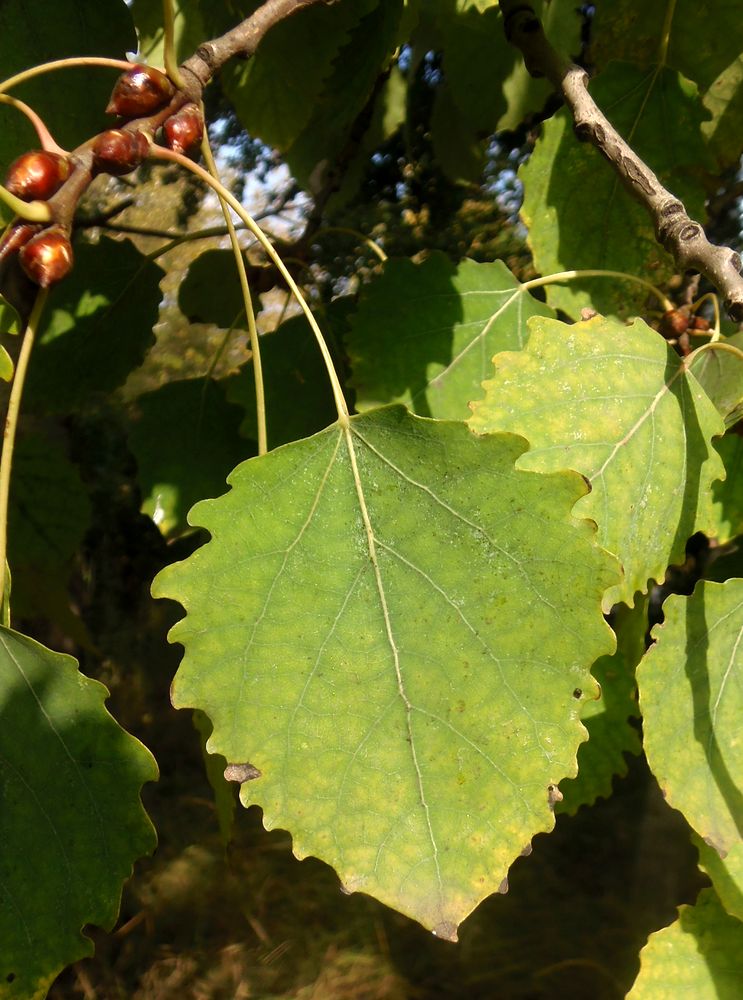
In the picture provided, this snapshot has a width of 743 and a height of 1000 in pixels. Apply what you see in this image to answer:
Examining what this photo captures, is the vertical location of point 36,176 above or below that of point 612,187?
below

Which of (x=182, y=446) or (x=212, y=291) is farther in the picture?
(x=212, y=291)

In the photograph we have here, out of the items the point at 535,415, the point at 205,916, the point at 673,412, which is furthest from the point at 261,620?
the point at 205,916

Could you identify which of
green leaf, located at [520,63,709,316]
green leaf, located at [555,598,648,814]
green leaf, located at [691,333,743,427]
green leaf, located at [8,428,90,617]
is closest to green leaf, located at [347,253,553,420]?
green leaf, located at [520,63,709,316]

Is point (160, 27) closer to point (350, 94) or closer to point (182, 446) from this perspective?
point (350, 94)

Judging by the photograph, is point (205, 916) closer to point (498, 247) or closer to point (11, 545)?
point (11, 545)

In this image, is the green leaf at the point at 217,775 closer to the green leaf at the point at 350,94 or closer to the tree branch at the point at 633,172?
the tree branch at the point at 633,172

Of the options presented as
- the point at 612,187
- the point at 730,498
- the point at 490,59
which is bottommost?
the point at 730,498

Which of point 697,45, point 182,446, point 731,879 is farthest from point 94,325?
point 731,879
